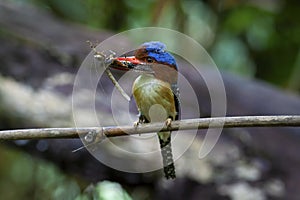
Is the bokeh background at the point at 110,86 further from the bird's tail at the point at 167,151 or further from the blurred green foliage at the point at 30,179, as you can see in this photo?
the bird's tail at the point at 167,151

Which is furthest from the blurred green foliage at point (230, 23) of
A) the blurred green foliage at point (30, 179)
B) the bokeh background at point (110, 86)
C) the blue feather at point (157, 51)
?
the blue feather at point (157, 51)

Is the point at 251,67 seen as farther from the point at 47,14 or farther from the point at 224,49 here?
the point at 47,14

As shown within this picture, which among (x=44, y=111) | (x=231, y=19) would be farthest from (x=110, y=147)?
(x=231, y=19)

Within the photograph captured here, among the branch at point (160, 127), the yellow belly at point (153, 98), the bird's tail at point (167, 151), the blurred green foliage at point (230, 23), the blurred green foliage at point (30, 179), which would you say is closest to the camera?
the branch at point (160, 127)

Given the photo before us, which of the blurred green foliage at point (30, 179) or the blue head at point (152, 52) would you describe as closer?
the blue head at point (152, 52)

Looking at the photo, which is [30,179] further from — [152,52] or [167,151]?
[152,52]

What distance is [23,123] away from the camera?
3.21m

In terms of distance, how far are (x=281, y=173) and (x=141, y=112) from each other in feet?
6.21

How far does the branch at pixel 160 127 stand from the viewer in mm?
1322

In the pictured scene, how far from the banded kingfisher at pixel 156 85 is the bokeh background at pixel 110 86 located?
49 centimetres

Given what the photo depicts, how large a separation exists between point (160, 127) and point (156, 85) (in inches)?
4.8

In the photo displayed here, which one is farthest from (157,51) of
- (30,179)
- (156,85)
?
(30,179)

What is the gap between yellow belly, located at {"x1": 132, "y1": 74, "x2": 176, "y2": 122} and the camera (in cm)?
148

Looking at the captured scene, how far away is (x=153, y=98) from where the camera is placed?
158 cm
